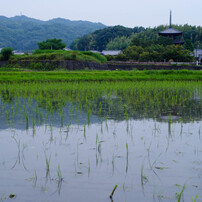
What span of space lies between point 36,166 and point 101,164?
2.03 feet

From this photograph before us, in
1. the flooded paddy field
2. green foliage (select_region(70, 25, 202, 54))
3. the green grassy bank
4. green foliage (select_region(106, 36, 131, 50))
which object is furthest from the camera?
green foliage (select_region(106, 36, 131, 50))

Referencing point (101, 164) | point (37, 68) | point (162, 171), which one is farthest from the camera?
point (37, 68)

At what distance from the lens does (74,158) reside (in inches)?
111

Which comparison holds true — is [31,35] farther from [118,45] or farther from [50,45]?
[50,45]

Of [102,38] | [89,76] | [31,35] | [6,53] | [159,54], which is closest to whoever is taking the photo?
[89,76]

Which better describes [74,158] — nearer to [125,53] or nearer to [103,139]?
[103,139]

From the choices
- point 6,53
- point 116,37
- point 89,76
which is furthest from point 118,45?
point 89,76

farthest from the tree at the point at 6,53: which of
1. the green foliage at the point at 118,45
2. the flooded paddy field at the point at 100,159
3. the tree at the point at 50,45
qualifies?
the green foliage at the point at 118,45

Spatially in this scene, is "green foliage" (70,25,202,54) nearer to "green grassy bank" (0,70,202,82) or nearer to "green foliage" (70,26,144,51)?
"green foliage" (70,26,144,51)

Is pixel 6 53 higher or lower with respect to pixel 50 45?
lower

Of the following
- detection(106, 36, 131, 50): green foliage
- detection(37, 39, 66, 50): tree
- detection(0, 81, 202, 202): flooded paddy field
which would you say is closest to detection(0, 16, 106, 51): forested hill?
detection(106, 36, 131, 50): green foliage

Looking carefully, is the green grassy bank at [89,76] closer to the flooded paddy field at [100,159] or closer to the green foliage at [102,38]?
the flooded paddy field at [100,159]

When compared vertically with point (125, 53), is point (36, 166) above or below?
below

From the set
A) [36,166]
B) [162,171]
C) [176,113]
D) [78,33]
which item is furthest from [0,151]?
[78,33]
